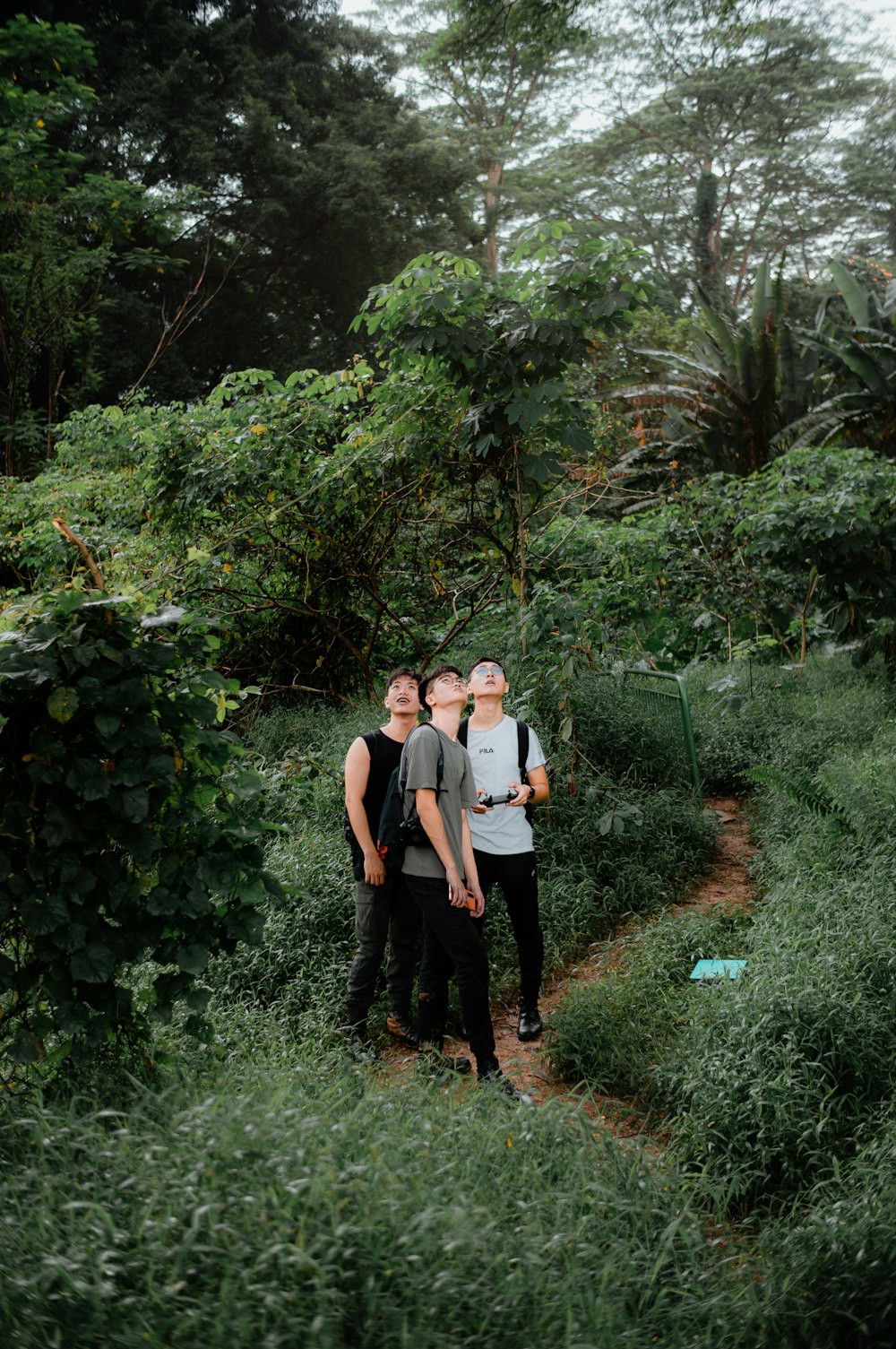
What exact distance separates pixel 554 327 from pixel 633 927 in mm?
3297

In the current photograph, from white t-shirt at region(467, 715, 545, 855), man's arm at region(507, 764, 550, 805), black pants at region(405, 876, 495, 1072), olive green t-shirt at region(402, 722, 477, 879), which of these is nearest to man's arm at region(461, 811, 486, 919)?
olive green t-shirt at region(402, 722, 477, 879)

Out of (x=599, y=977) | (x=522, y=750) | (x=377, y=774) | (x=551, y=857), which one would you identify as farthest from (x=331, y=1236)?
(x=551, y=857)

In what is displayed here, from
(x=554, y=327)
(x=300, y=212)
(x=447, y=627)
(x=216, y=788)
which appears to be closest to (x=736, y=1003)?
(x=216, y=788)

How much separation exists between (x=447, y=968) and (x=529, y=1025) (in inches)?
20.4

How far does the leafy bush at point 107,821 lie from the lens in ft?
10.1

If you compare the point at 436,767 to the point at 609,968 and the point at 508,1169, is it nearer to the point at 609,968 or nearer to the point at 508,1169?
the point at 609,968

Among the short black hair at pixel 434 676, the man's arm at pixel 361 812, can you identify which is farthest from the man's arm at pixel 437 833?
the short black hair at pixel 434 676

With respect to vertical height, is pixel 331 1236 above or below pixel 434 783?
below

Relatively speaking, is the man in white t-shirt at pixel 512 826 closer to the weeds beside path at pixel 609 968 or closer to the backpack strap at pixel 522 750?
the backpack strap at pixel 522 750

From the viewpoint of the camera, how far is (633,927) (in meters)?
5.93

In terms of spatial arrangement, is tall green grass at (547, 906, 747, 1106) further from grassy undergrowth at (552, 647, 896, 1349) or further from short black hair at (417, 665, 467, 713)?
short black hair at (417, 665, 467, 713)

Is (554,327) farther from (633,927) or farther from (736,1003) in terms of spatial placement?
(736,1003)

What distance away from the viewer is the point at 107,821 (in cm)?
320

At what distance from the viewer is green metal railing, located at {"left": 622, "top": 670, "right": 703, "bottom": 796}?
7.67m
